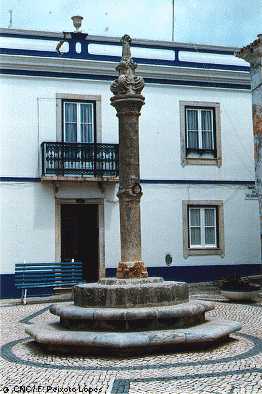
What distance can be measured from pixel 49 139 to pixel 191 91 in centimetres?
435

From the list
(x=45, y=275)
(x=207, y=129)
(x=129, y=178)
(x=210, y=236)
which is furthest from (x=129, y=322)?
(x=207, y=129)

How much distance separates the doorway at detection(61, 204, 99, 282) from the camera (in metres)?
15.7

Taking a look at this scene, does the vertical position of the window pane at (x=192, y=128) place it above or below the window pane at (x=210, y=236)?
above

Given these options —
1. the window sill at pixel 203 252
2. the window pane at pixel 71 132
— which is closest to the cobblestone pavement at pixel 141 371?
the window sill at pixel 203 252

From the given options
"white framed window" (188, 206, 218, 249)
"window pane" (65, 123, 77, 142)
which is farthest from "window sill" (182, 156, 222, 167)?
"window pane" (65, 123, 77, 142)

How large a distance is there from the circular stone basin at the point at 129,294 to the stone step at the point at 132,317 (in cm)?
15

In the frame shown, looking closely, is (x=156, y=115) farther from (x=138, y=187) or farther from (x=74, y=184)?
(x=138, y=187)

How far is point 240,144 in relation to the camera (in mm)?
16969

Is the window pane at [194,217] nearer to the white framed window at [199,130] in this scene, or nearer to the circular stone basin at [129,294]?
the white framed window at [199,130]

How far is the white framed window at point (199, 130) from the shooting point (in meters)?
16.6

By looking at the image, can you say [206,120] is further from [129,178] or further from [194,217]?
[129,178]

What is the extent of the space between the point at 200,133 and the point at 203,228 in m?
2.72

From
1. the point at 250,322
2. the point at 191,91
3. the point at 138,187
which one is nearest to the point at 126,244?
the point at 138,187

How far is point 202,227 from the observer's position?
54.0 feet
